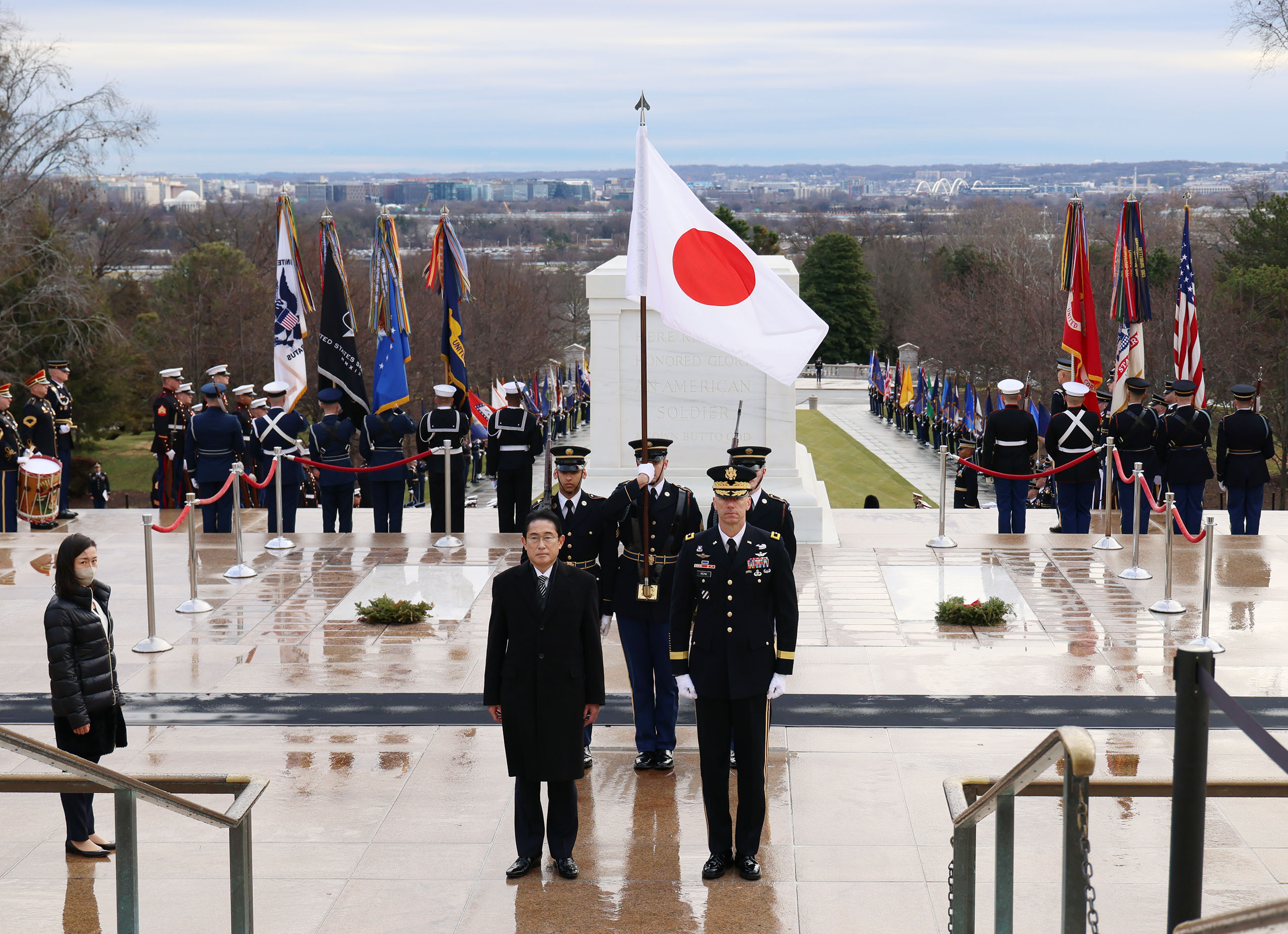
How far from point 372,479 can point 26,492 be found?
342 centimetres

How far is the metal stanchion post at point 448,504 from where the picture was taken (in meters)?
12.9

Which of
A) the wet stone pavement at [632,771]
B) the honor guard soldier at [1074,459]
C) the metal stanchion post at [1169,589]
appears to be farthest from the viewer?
the honor guard soldier at [1074,459]

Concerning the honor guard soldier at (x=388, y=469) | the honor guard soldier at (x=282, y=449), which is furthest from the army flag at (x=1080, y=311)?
the honor guard soldier at (x=282, y=449)

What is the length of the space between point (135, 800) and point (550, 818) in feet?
6.90

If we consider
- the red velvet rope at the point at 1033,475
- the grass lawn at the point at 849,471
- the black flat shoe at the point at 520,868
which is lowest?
the grass lawn at the point at 849,471

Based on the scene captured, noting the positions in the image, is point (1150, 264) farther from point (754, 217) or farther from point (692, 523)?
point (754, 217)

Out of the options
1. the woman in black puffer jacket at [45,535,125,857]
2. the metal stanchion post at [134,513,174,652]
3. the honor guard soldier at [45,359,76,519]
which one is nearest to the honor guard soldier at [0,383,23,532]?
the honor guard soldier at [45,359,76,519]

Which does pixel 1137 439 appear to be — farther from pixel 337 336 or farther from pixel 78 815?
pixel 78 815

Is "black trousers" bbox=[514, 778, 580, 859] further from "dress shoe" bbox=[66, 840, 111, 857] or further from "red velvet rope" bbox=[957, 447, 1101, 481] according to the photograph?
"red velvet rope" bbox=[957, 447, 1101, 481]

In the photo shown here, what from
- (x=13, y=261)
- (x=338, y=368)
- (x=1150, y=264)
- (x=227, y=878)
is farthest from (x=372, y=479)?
(x=1150, y=264)

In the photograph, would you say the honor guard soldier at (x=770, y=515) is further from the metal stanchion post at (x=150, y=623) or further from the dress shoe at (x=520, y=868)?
the metal stanchion post at (x=150, y=623)

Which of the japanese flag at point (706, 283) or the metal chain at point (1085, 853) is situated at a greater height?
the japanese flag at point (706, 283)

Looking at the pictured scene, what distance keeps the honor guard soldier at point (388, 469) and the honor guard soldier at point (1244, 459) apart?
788cm

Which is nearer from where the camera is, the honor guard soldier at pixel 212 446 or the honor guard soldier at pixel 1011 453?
the honor guard soldier at pixel 1011 453
